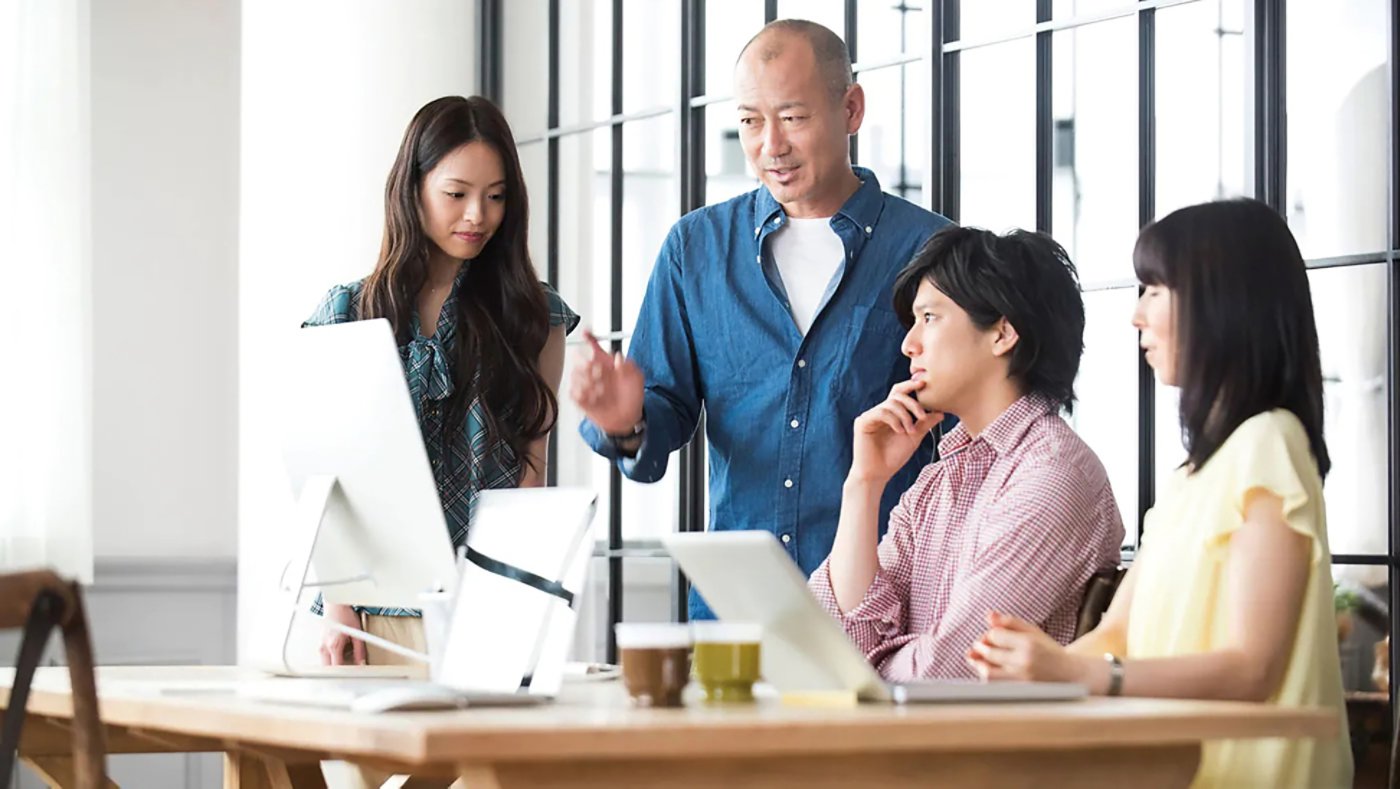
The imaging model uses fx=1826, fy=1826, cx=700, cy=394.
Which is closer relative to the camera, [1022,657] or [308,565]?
Answer: [1022,657]

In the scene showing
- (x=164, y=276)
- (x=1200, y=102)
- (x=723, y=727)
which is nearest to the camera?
(x=723, y=727)

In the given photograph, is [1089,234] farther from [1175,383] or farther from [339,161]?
[339,161]

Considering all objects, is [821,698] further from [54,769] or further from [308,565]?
[54,769]

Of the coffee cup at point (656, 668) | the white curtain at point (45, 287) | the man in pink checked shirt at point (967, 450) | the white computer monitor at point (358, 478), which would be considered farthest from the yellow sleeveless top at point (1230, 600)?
the white curtain at point (45, 287)

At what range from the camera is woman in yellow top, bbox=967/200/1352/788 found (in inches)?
66.9

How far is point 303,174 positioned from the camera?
4.53m

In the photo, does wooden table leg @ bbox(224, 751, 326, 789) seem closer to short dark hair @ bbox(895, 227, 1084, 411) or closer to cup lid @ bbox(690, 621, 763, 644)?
cup lid @ bbox(690, 621, 763, 644)

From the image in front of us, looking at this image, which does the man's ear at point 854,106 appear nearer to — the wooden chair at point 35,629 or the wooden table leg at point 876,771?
the wooden table leg at point 876,771

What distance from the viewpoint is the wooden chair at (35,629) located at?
144 centimetres

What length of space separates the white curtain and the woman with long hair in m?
1.96

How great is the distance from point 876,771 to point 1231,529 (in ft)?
1.70

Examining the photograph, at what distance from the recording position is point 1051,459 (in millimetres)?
2141

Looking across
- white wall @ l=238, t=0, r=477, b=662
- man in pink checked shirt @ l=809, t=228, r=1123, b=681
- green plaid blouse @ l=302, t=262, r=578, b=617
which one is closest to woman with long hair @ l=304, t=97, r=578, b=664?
green plaid blouse @ l=302, t=262, r=578, b=617

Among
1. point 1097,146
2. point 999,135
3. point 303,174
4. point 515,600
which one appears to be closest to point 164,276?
point 303,174
